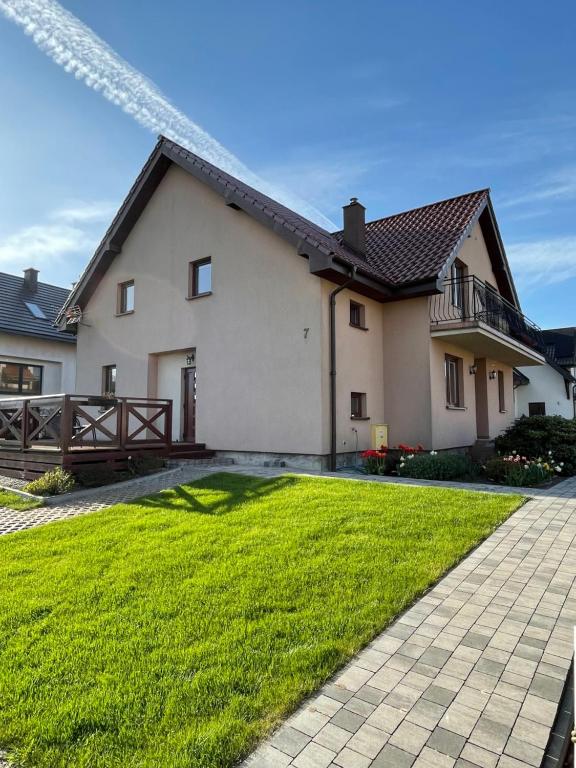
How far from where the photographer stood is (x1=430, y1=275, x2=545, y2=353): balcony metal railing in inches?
494

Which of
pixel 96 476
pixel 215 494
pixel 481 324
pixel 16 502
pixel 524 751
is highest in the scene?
pixel 481 324

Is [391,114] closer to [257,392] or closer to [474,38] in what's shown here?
[474,38]

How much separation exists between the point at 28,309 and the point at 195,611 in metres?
20.4

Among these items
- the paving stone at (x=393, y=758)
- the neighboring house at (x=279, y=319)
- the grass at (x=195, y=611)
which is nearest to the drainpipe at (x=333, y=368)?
the neighboring house at (x=279, y=319)

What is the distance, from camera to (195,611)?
368 centimetres

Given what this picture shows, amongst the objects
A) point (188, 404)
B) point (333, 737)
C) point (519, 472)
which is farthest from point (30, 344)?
point (333, 737)

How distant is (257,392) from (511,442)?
7.23 m

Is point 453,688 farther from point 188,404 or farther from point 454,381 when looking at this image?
point 454,381

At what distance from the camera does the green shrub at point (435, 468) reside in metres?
9.80

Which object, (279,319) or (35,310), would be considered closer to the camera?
(279,319)

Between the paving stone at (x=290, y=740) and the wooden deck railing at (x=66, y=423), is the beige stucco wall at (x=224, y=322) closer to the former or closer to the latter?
the wooden deck railing at (x=66, y=423)

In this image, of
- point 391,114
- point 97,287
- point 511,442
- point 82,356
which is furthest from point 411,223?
point 82,356

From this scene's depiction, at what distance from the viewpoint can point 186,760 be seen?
2.15 m

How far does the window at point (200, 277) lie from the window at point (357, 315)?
406 centimetres
